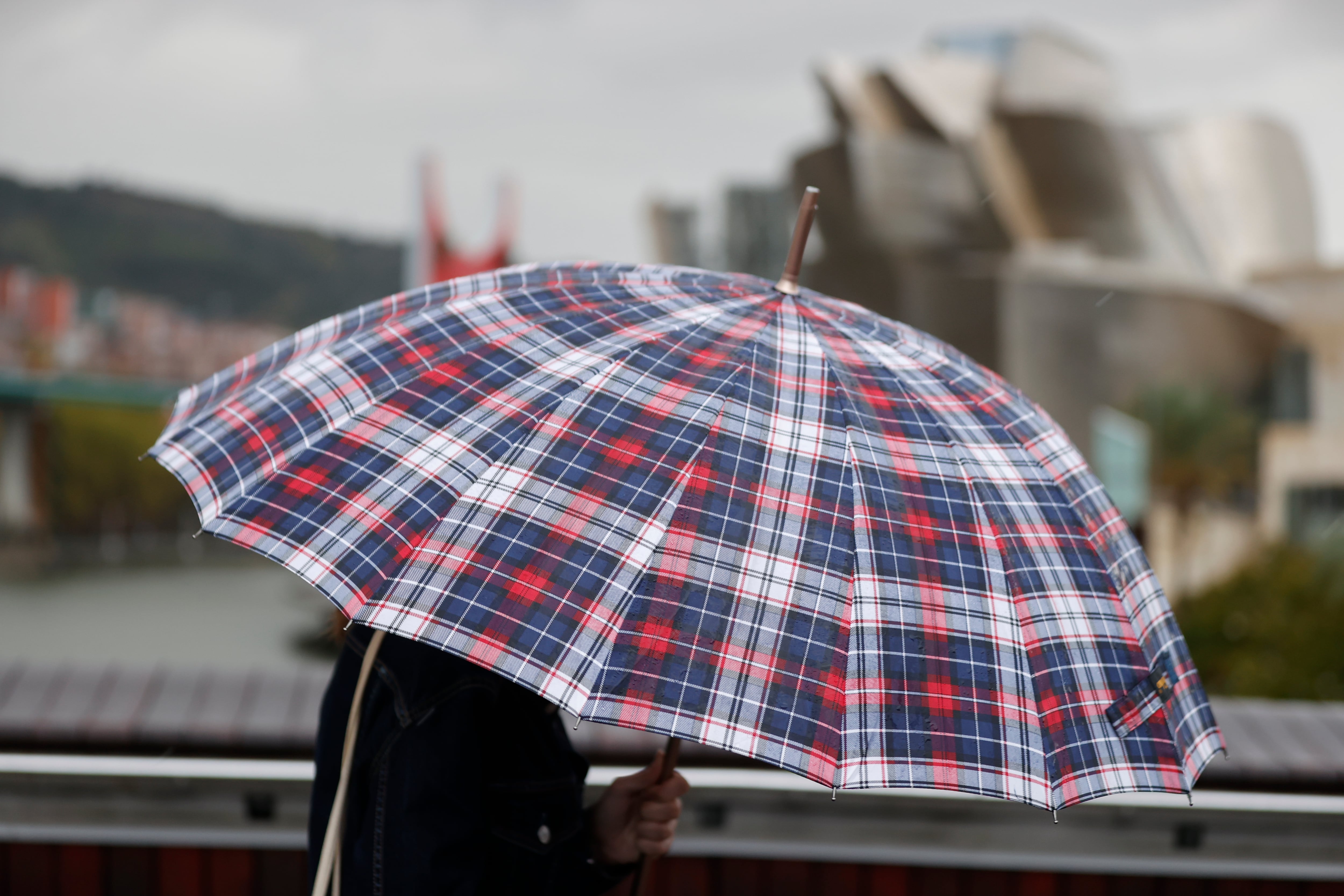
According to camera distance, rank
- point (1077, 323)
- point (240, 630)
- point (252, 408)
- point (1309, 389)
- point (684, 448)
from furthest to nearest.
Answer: point (240, 630) → point (1077, 323) → point (1309, 389) → point (252, 408) → point (684, 448)

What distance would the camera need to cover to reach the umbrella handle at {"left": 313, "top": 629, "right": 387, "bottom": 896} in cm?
122

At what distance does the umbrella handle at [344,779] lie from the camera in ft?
4.01

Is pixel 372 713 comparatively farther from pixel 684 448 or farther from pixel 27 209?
pixel 27 209

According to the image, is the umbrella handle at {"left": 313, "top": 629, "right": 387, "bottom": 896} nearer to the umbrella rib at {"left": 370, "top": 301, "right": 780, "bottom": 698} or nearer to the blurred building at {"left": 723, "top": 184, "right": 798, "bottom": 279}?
the umbrella rib at {"left": 370, "top": 301, "right": 780, "bottom": 698}

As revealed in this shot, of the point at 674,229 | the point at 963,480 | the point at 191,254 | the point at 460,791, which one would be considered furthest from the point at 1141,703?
the point at 191,254

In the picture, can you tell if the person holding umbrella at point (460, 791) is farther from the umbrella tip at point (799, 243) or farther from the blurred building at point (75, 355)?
the blurred building at point (75, 355)

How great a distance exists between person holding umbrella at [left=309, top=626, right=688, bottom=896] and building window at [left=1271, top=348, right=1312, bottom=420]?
1988 cm

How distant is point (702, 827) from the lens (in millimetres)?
2348

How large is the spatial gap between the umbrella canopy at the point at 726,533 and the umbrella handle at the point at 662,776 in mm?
258

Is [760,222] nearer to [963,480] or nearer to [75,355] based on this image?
[75,355]

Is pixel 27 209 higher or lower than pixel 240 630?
higher

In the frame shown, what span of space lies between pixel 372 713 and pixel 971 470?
75 centimetres

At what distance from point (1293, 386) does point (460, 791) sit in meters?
21.5

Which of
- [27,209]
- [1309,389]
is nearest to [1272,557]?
[1309,389]
